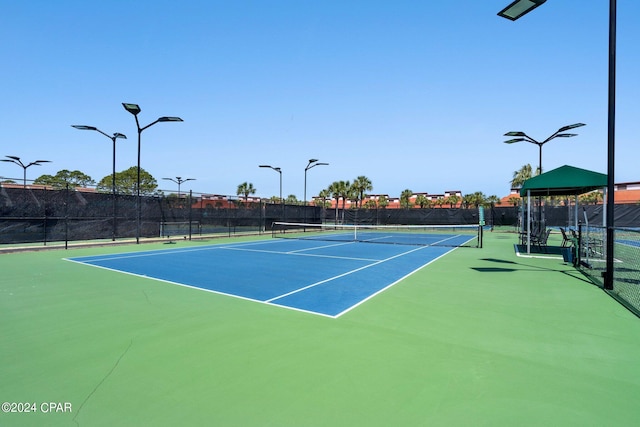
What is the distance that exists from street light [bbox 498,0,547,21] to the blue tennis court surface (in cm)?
630

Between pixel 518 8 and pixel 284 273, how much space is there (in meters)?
8.05

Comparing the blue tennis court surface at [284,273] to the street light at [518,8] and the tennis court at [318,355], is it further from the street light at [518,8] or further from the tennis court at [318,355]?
the street light at [518,8]

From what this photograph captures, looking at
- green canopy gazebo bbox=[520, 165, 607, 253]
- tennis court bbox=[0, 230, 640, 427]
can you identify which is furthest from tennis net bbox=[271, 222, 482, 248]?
tennis court bbox=[0, 230, 640, 427]

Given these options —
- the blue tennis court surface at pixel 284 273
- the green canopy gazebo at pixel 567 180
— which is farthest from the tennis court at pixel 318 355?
the green canopy gazebo at pixel 567 180

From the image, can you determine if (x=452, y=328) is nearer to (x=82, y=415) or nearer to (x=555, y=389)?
(x=555, y=389)

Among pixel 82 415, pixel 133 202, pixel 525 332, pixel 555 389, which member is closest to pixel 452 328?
pixel 525 332

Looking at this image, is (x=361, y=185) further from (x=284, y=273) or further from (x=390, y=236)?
(x=284, y=273)

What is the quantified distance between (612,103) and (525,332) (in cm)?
620

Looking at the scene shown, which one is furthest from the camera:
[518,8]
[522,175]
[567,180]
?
[522,175]

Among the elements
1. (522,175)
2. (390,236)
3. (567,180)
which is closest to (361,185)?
(522,175)

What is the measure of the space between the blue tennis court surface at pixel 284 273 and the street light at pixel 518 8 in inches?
248

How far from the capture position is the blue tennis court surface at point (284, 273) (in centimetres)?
688

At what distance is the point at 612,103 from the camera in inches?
311

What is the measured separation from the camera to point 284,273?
9.71 metres
